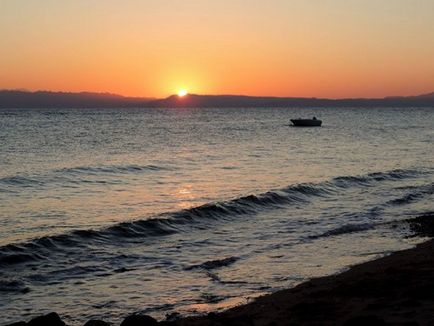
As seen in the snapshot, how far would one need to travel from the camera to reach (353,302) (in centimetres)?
984

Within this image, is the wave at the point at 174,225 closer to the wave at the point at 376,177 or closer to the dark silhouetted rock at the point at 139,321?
the wave at the point at 376,177

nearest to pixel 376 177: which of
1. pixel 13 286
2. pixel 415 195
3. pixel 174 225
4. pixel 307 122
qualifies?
pixel 415 195

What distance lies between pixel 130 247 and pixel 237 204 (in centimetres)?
747

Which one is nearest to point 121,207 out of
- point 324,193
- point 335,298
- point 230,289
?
point 324,193

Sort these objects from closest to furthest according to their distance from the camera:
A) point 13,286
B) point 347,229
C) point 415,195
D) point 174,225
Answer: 1. point 13,286
2. point 347,229
3. point 174,225
4. point 415,195

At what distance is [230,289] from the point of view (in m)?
11.9

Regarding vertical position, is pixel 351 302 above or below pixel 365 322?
below

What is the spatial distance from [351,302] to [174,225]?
10.4 meters

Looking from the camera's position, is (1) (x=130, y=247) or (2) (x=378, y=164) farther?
(2) (x=378, y=164)

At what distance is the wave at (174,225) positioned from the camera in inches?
617

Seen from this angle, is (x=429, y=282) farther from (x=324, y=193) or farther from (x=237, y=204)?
(x=324, y=193)

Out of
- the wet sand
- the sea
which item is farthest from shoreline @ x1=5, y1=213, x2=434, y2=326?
the sea

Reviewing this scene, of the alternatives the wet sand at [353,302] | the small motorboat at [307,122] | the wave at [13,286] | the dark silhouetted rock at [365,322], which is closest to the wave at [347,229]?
the wet sand at [353,302]

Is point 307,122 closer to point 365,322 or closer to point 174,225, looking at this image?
point 174,225
